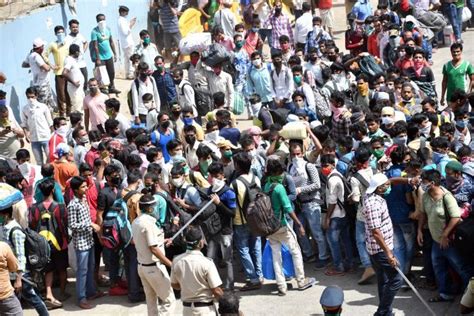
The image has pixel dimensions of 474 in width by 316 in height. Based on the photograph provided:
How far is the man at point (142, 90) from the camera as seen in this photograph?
17.0 metres

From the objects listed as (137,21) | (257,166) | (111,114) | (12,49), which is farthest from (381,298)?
(137,21)

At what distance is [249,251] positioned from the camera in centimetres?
1287

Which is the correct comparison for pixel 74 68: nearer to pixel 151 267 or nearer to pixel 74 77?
pixel 74 77

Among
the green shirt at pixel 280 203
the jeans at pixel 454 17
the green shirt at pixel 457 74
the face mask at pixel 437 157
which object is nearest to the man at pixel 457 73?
the green shirt at pixel 457 74

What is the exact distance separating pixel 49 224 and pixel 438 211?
454cm

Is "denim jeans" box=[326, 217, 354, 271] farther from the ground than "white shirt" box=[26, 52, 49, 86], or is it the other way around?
"white shirt" box=[26, 52, 49, 86]

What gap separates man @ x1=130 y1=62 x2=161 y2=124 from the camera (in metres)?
17.0

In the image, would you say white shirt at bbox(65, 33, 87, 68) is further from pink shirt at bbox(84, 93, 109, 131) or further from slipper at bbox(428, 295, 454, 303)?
slipper at bbox(428, 295, 454, 303)

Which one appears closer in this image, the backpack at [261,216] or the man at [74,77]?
the backpack at [261,216]

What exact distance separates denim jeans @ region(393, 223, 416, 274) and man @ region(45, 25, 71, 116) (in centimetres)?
853

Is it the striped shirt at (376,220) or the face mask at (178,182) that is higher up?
the face mask at (178,182)

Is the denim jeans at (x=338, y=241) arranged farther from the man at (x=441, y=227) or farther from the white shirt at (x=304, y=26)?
the white shirt at (x=304, y=26)

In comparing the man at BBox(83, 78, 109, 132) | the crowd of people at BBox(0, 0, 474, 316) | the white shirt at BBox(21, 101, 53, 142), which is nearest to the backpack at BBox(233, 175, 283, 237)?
the crowd of people at BBox(0, 0, 474, 316)

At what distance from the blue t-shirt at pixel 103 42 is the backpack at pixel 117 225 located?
8254 millimetres
